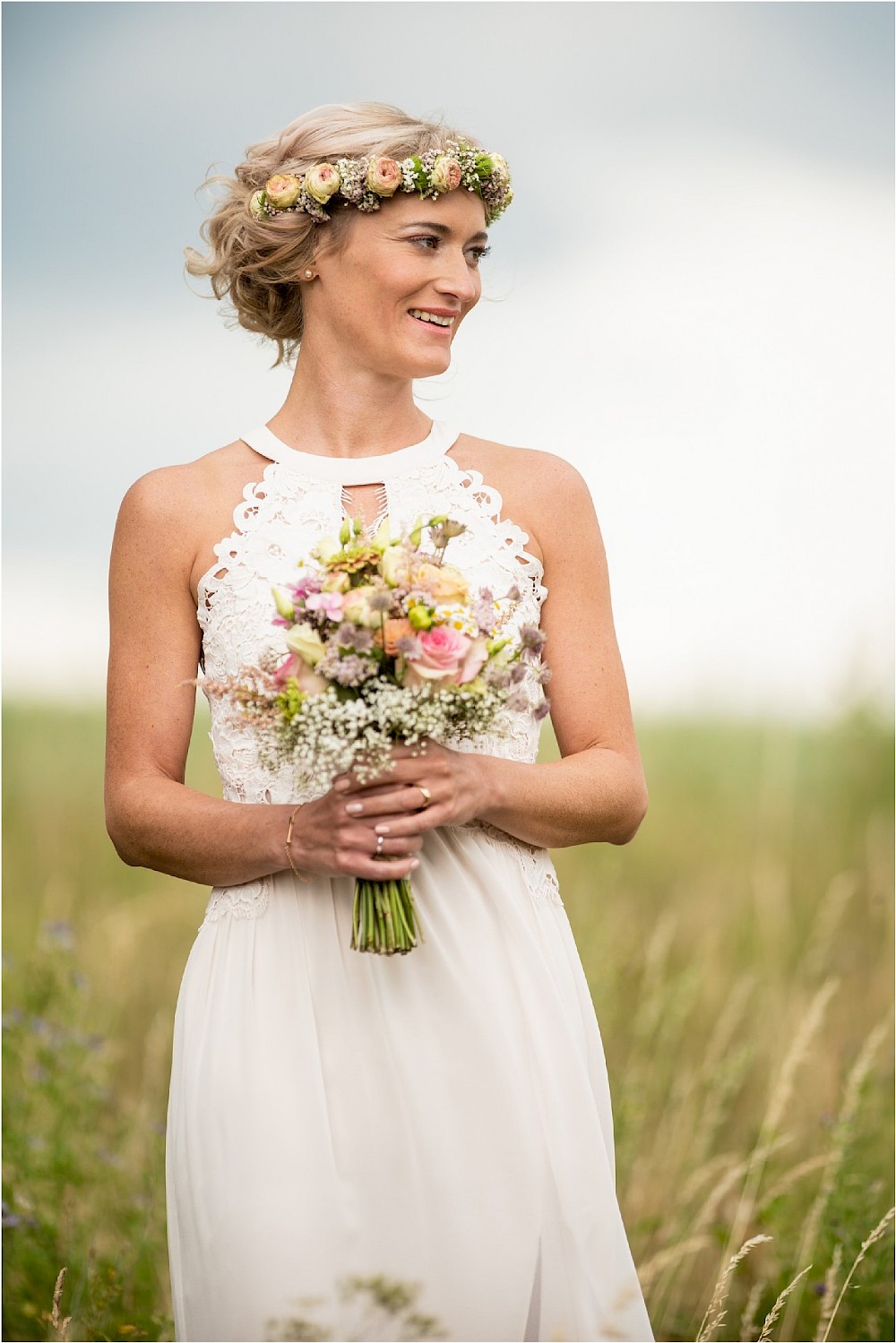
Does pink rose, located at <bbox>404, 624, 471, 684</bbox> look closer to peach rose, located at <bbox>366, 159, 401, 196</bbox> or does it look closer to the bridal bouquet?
the bridal bouquet

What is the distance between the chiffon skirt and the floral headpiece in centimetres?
153

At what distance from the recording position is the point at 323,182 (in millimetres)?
3242

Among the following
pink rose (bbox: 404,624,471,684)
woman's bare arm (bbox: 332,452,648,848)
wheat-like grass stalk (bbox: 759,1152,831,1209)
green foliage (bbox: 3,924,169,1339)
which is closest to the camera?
pink rose (bbox: 404,624,471,684)

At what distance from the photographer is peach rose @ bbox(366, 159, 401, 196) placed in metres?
3.14

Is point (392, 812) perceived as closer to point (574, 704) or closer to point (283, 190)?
point (574, 704)

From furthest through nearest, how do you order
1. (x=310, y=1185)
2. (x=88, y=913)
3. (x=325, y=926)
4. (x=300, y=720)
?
(x=88, y=913) → (x=325, y=926) → (x=310, y=1185) → (x=300, y=720)

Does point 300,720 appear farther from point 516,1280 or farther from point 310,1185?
point 516,1280

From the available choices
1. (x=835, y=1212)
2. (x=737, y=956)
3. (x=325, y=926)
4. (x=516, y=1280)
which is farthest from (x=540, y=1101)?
(x=737, y=956)

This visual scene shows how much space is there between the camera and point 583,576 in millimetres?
3262

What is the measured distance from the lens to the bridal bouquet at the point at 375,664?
7.71 feet

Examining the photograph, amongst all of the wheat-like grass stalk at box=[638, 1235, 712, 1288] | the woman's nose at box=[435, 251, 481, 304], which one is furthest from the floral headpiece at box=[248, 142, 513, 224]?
the wheat-like grass stalk at box=[638, 1235, 712, 1288]

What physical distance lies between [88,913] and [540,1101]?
5.08 meters

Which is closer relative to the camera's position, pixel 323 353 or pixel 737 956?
pixel 323 353

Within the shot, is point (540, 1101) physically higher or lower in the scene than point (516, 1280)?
higher
